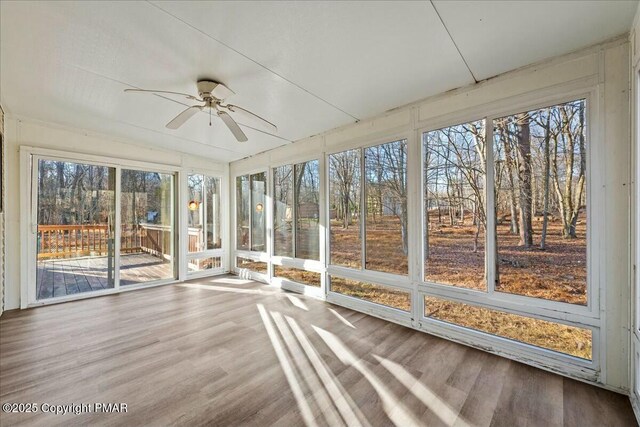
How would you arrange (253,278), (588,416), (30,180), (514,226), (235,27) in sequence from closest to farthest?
1. (588,416)
2. (235,27)
3. (514,226)
4. (30,180)
5. (253,278)

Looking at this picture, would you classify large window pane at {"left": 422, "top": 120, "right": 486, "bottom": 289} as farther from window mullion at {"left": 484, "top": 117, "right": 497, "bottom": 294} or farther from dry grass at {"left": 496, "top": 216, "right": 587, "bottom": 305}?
dry grass at {"left": 496, "top": 216, "right": 587, "bottom": 305}

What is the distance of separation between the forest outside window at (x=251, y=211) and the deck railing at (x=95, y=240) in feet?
3.56

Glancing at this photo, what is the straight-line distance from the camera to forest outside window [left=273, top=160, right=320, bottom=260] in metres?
4.40

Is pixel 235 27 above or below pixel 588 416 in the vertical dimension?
above

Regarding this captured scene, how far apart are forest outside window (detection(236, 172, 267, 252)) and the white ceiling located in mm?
2431

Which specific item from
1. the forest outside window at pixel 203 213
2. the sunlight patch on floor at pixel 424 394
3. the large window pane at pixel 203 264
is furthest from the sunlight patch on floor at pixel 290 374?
the forest outside window at pixel 203 213

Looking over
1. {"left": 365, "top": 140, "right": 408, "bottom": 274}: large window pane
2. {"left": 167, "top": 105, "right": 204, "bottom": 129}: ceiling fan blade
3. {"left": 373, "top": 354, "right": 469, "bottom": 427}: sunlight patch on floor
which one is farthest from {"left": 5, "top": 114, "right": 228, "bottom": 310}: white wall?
{"left": 373, "top": 354, "right": 469, "bottom": 427}: sunlight patch on floor

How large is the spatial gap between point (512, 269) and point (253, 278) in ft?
14.5

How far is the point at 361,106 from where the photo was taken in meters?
3.22

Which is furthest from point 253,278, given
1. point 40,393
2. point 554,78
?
point 554,78

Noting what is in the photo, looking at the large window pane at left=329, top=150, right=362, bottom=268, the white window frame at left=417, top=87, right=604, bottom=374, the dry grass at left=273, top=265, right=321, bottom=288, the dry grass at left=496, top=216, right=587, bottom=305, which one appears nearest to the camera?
the white window frame at left=417, top=87, right=604, bottom=374

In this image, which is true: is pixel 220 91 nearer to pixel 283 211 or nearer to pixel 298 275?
pixel 283 211

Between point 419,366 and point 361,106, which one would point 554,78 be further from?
point 419,366

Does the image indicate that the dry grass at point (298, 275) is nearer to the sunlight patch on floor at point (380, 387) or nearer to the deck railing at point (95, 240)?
the sunlight patch on floor at point (380, 387)
